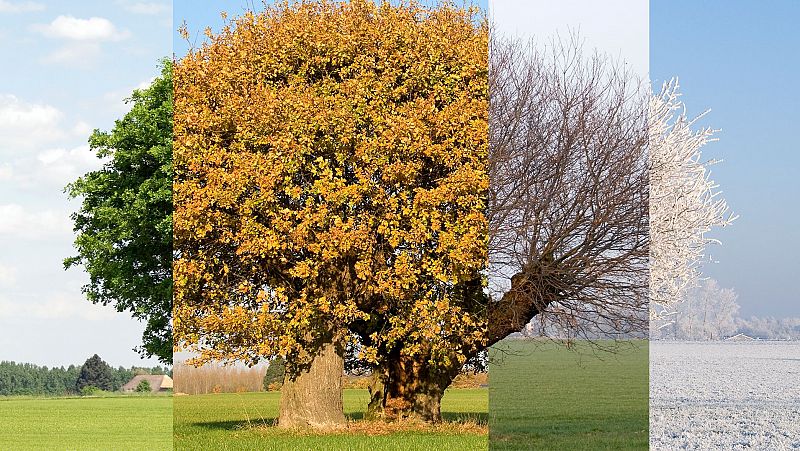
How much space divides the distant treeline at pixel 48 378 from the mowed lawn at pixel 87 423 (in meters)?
0.29

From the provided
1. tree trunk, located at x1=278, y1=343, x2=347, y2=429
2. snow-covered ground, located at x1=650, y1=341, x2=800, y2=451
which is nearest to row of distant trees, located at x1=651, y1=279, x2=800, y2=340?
snow-covered ground, located at x1=650, y1=341, x2=800, y2=451

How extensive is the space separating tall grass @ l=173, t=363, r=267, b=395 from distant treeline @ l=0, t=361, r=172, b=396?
7280 millimetres

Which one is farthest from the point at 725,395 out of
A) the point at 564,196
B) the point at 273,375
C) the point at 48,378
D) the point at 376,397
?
the point at 48,378

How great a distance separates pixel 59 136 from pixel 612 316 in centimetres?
1205

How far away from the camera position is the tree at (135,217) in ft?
56.5

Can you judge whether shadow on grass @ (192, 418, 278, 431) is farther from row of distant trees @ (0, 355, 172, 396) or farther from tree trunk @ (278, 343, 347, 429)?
row of distant trees @ (0, 355, 172, 396)

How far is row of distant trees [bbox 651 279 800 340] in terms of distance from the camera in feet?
63.1

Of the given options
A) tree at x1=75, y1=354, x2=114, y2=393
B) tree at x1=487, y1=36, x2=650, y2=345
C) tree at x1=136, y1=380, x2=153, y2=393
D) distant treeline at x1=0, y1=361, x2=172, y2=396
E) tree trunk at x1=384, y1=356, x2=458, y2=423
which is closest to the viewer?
tree at x1=487, y1=36, x2=650, y2=345

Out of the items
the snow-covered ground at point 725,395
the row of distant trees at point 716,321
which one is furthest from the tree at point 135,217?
the row of distant trees at point 716,321

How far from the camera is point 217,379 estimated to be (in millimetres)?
14305

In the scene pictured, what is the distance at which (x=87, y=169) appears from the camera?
1848 centimetres

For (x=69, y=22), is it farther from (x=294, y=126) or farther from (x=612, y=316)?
(x=612, y=316)

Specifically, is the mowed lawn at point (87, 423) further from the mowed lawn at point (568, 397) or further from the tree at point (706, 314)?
the tree at point (706, 314)

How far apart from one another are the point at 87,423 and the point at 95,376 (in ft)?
6.66
